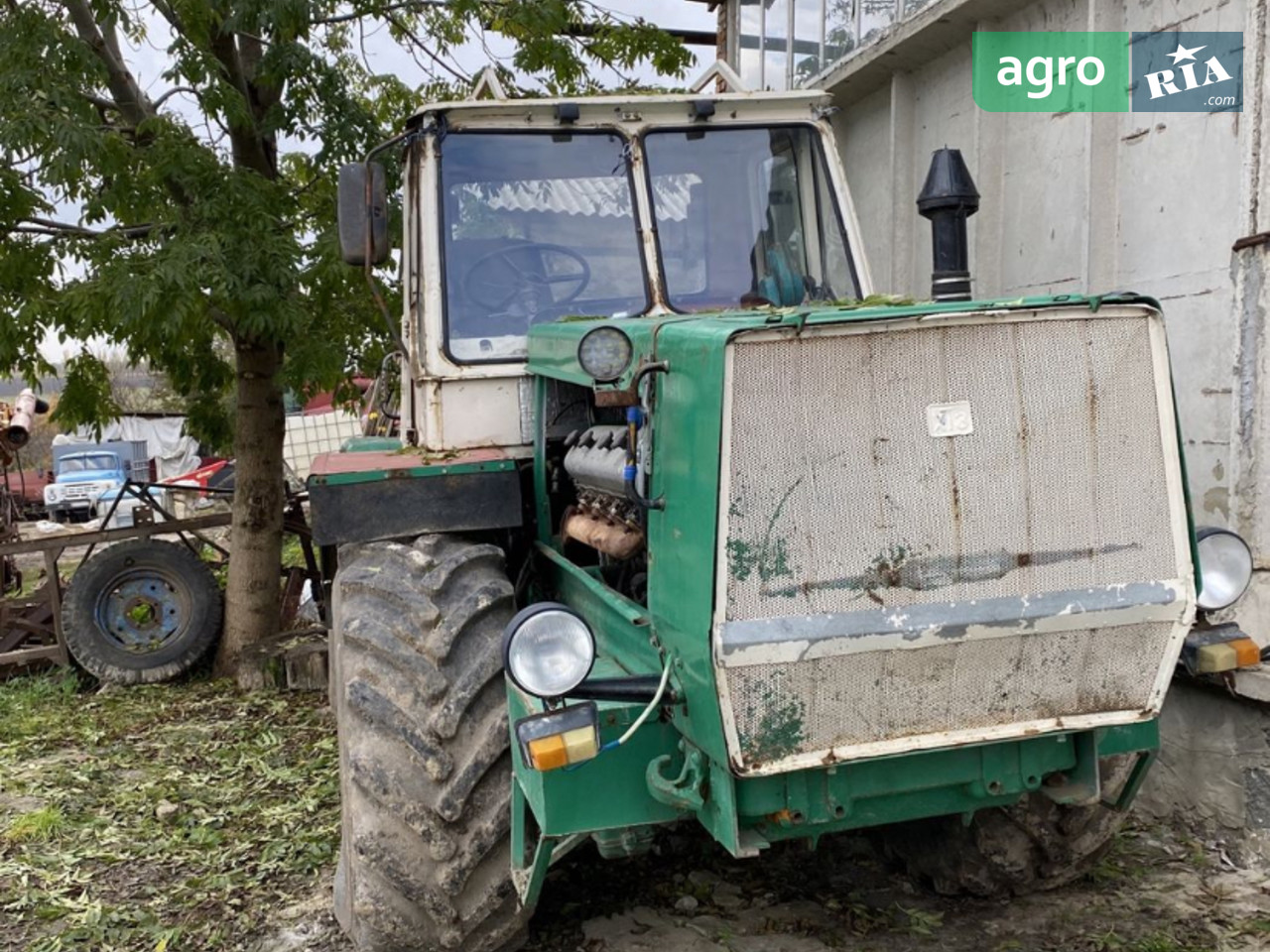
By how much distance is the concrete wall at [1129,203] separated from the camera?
445 cm

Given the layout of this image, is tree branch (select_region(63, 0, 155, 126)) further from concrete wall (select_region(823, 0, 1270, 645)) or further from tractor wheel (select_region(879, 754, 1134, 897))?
tractor wheel (select_region(879, 754, 1134, 897))

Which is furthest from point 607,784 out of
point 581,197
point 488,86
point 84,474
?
point 84,474

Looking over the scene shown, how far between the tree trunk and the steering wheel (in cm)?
387

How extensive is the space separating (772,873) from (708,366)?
2.29 metres

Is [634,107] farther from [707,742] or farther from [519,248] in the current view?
[707,742]

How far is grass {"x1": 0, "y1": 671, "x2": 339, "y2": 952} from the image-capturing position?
4.38 meters

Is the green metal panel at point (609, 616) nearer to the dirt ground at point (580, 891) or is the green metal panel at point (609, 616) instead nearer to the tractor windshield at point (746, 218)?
the dirt ground at point (580, 891)

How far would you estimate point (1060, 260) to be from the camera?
18.7 ft

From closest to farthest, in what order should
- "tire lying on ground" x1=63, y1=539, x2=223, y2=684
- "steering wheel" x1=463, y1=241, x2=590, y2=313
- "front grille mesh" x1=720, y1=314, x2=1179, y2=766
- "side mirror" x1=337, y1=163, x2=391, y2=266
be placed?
1. "front grille mesh" x1=720, y1=314, x2=1179, y2=766
2. "side mirror" x1=337, y1=163, x2=391, y2=266
3. "steering wheel" x1=463, y1=241, x2=590, y2=313
4. "tire lying on ground" x1=63, y1=539, x2=223, y2=684

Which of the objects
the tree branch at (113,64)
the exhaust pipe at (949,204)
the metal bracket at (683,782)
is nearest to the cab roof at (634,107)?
the exhaust pipe at (949,204)

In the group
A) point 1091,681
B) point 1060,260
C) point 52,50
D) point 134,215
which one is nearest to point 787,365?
point 1091,681

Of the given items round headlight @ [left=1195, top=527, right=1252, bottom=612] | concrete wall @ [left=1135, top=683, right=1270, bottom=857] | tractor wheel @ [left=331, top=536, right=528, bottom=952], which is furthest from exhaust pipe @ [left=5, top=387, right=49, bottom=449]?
round headlight @ [left=1195, top=527, right=1252, bottom=612]

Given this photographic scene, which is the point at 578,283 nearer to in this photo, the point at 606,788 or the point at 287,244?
the point at 606,788

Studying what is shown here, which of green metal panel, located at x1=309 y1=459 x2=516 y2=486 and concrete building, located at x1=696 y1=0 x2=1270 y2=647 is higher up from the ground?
concrete building, located at x1=696 y1=0 x2=1270 y2=647
